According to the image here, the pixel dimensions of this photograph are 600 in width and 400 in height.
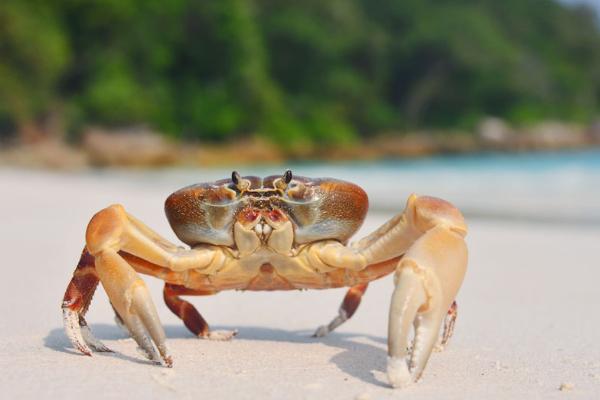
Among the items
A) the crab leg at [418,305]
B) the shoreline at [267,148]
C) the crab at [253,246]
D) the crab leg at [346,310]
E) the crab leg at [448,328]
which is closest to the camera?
the crab leg at [418,305]

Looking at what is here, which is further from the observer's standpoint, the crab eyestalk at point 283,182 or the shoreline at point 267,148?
the shoreline at point 267,148

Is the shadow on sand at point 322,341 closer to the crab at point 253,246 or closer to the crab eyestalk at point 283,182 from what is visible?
the crab at point 253,246

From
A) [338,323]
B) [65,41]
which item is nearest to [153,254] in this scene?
[338,323]

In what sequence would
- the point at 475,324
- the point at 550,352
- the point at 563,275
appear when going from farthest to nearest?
the point at 563,275 < the point at 475,324 < the point at 550,352

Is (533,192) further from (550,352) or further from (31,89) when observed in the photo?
(31,89)

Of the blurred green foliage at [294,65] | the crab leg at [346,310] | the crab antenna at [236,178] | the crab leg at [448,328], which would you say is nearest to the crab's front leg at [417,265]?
the crab antenna at [236,178]

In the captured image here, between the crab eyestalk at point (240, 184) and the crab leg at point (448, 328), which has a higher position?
the crab eyestalk at point (240, 184)
